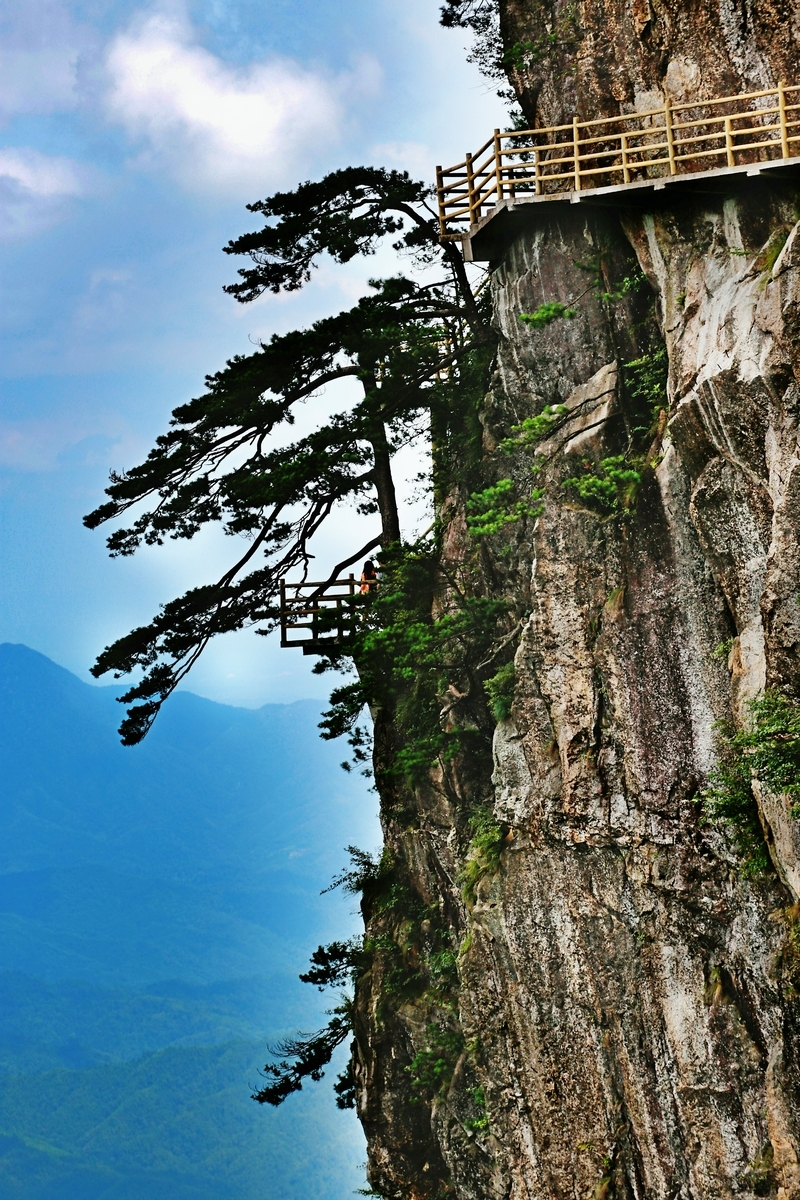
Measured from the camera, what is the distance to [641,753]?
19.8m

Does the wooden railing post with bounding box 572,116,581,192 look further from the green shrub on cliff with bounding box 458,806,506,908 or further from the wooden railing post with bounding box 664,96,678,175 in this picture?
the green shrub on cliff with bounding box 458,806,506,908

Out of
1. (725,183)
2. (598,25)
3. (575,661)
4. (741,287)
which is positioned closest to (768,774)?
(575,661)

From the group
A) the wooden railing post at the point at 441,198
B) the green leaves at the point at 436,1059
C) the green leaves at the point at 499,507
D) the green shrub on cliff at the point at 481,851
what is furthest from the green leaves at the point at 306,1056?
the wooden railing post at the point at 441,198

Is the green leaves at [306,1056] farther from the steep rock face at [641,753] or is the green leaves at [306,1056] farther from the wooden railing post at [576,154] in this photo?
the wooden railing post at [576,154]

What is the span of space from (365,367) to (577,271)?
527 centimetres

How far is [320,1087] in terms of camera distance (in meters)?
197

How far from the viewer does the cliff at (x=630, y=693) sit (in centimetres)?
1789

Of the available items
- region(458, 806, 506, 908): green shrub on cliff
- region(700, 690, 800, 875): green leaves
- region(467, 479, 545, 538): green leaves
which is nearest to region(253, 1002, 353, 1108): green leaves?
region(458, 806, 506, 908): green shrub on cliff

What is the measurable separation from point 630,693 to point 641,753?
3.02 ft

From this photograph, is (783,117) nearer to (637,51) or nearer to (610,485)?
(637,51)

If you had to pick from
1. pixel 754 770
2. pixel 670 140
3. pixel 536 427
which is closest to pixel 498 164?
pixel 670 140

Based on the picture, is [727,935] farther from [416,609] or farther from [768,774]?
[416,609]

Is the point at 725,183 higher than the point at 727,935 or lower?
higher

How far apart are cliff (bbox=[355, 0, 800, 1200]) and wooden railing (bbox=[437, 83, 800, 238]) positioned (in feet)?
1.75
